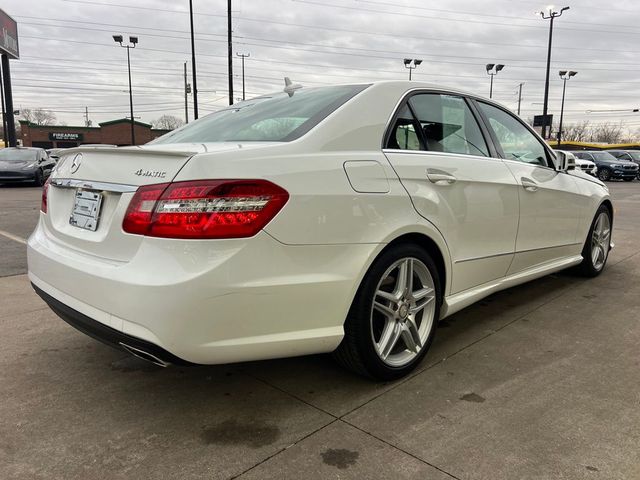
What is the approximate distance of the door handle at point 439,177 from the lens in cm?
286

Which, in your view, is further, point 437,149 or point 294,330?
point 437,149

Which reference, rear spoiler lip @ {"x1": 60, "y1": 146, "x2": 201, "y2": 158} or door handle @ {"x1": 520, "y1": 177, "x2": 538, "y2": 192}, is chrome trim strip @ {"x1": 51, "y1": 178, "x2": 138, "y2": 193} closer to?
rear spoiler lip @ {"x1": 60, "y1": 146, "x2": 201, "y2": 158}

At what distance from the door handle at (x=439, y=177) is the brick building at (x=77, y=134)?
221 ft

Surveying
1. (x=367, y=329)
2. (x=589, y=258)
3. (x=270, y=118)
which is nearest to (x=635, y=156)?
(x=589, y=258)

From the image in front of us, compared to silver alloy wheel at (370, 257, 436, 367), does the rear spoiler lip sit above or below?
above

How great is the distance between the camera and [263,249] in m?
2.12

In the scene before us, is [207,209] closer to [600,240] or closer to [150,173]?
[150,173]

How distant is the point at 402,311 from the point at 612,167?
1109 inches

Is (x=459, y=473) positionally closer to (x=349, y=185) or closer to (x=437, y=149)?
(x=349, y=185)

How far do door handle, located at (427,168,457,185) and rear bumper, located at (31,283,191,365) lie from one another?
63.7 inches

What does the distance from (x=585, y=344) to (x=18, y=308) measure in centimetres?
417

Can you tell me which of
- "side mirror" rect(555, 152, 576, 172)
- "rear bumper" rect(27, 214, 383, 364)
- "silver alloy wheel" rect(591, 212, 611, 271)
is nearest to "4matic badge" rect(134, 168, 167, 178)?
"rear bumper" rect(27, 214, 383, 364)

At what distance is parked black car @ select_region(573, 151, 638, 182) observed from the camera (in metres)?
26.6

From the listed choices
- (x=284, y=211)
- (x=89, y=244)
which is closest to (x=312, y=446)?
(x=284, y=211)
